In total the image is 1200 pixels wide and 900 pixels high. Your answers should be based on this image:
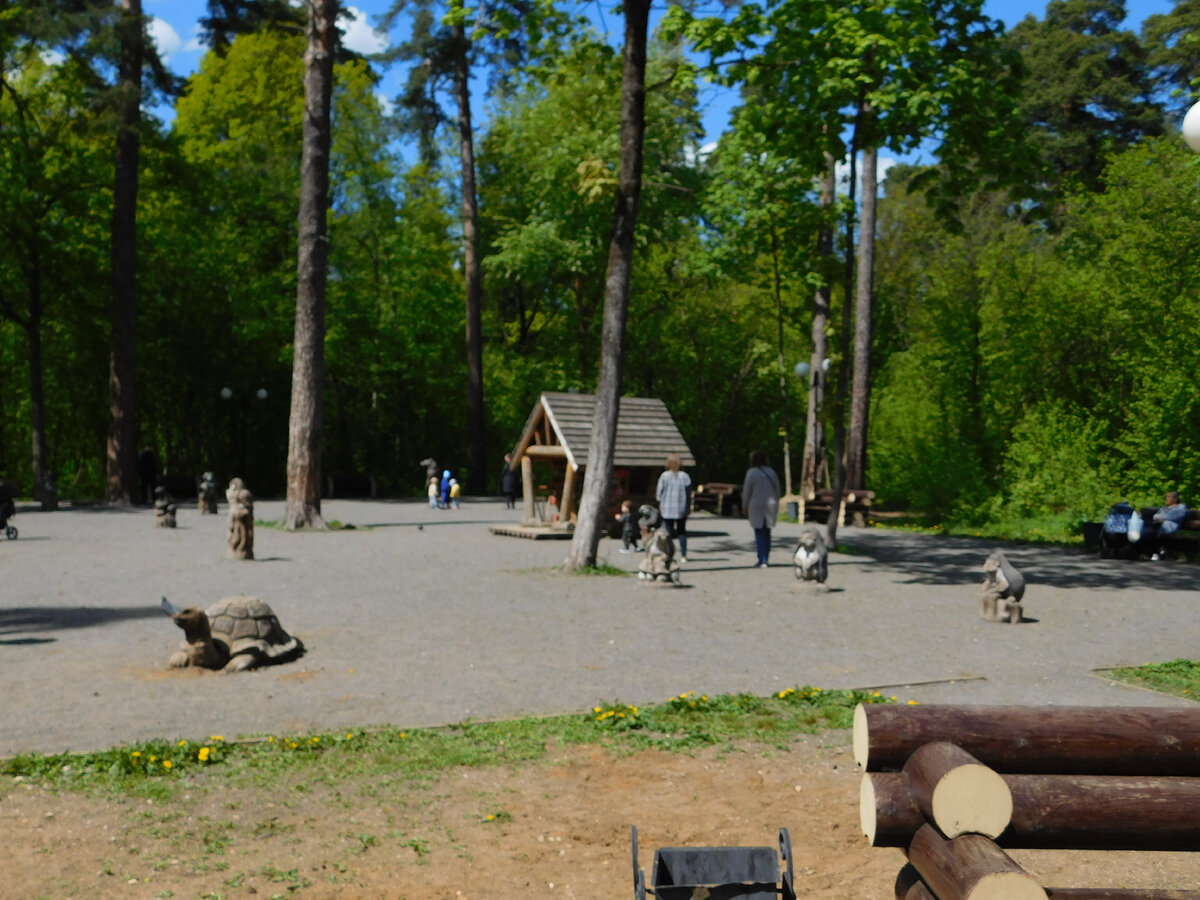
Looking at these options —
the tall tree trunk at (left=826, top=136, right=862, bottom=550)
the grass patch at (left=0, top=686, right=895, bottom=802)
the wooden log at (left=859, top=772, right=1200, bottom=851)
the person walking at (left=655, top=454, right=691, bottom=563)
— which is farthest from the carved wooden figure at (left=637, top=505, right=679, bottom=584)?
the wooden log at (left=859, top=772, right=1200, bottom=851)

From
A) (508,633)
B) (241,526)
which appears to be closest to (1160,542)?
(508,633)

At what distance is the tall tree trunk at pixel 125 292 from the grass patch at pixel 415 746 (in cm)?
2639

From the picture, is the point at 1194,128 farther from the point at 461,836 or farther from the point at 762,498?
the point at 762,498

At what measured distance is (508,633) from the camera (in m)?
12.2

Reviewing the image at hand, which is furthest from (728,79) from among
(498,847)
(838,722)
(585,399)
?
(498,847)

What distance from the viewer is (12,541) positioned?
70.7 ft

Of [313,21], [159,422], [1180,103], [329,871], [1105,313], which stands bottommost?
[329,871]

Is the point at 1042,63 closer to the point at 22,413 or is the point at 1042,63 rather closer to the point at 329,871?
the point at 22,413

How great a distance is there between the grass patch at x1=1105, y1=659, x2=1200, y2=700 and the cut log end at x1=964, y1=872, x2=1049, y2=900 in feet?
21.9

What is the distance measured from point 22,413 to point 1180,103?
44.4m

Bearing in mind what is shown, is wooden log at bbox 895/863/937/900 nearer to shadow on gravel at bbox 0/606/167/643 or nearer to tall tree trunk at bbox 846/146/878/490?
shadow on gravel at bbox 0/606/167/643

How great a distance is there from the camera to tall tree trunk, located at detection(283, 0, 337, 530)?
80.8ft

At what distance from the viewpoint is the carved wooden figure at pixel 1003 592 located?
13.2 m

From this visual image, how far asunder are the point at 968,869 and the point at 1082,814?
606mm
